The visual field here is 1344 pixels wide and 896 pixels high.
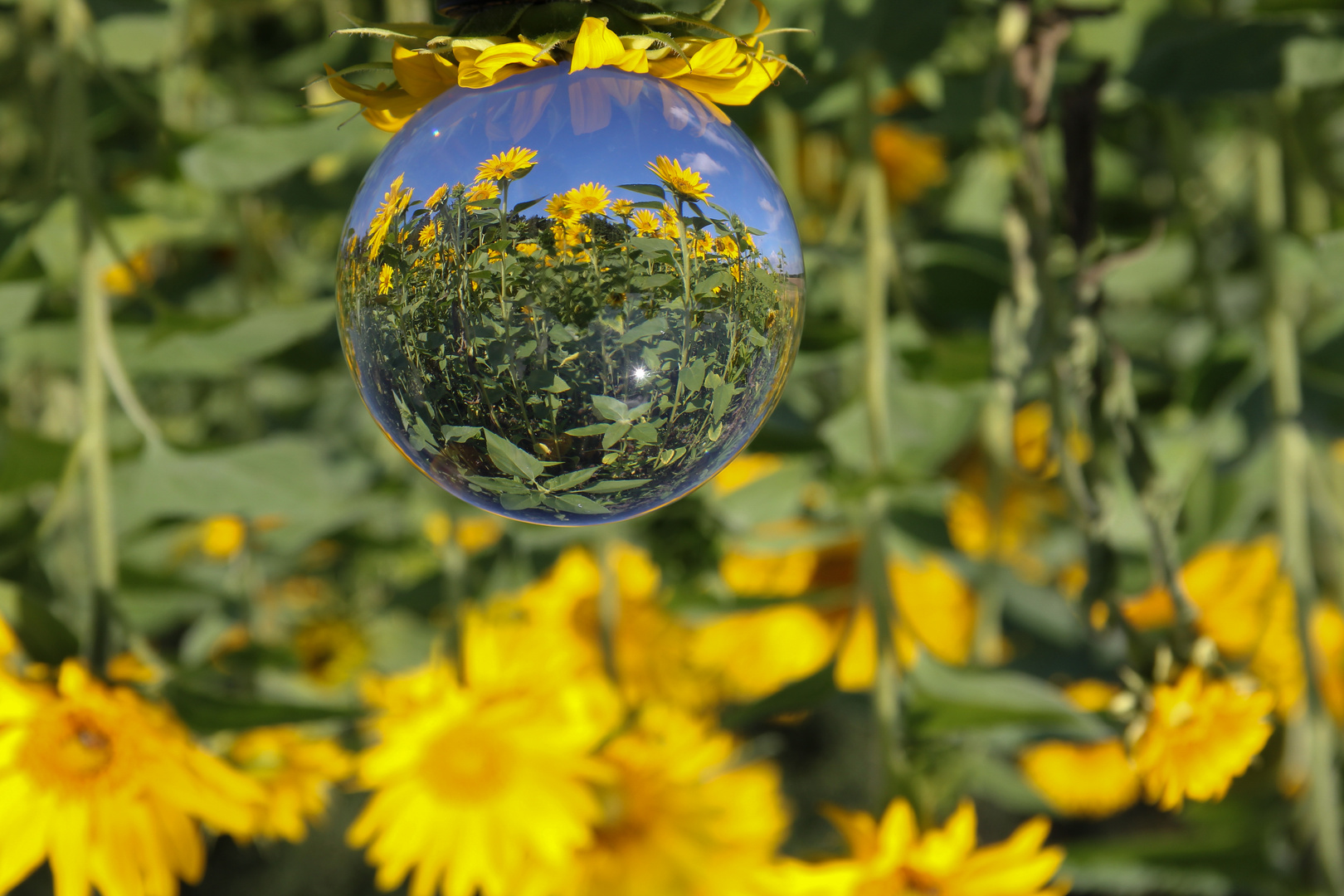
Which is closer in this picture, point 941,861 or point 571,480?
point 571,480

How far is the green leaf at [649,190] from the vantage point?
28 centimetres

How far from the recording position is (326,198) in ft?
2.79

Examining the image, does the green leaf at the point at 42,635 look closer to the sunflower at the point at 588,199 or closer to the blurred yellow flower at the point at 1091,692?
the sunflower at the point at 588,199

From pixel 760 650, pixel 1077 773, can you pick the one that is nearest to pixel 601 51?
pixel 760 650

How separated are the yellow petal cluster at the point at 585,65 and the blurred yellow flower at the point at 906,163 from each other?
1.08 m

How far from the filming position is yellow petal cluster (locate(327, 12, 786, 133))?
27 cm

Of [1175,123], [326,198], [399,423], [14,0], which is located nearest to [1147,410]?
[1175,123]

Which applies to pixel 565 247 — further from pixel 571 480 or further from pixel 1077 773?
pixel 1077 773

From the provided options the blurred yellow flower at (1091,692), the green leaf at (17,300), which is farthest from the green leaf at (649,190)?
the blurred yellow flower at (1091,692)

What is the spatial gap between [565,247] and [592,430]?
0.05m

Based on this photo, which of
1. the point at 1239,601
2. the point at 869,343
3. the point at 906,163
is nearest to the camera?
the point at 869,343

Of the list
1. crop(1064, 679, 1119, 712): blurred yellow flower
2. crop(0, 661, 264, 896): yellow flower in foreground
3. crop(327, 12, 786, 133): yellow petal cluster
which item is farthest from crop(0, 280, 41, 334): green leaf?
crop(1064, 679, 1119, 712): blurred yellow flower

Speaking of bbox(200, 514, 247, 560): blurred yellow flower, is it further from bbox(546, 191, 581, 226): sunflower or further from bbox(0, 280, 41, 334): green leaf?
bbox(546, 191, 581, 226): sunflower

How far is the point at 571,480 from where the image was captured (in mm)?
306
